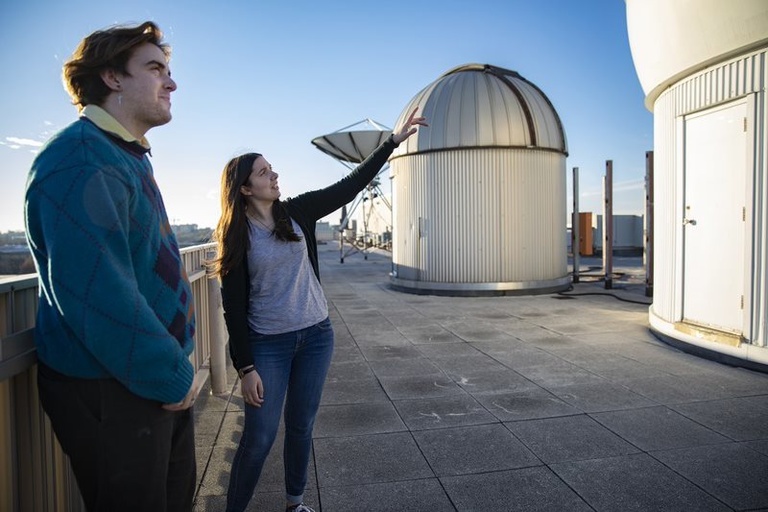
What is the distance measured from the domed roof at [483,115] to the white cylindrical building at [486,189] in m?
0.02

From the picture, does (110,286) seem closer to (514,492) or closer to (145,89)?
Answer: (145,89)

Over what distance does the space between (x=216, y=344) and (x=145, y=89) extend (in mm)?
3523

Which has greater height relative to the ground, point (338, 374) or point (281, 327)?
point (281, 327)

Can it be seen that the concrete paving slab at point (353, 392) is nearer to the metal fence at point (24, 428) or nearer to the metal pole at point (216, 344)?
the metal pole at point (216, 344)

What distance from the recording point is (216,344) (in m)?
4.89

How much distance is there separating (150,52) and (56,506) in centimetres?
185

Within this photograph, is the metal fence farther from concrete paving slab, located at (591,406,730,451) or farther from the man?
concrete paving slab, located at (591,406,730,451)

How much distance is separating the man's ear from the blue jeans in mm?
1347

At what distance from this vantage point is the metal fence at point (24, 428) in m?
1.78

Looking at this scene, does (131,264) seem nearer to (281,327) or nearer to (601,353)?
(281,327)

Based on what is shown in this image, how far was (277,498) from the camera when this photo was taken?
119 inches

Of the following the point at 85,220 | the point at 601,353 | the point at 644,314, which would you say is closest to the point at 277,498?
the point at 85,220

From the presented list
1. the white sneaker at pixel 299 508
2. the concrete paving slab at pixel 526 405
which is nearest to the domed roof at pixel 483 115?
the concrete paving slab at pixel 526 405

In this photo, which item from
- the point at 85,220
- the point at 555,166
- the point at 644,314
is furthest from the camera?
the point at 555,166
